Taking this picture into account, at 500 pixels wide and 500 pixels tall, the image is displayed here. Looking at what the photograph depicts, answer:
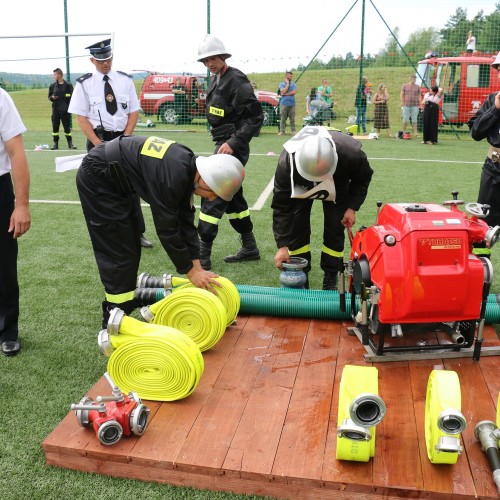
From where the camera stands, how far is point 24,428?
3133 millimetres

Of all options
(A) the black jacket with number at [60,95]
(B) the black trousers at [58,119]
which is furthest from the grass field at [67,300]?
(A) the black jacket with number at [60,95]

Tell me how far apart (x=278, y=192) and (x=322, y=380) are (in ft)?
5.25

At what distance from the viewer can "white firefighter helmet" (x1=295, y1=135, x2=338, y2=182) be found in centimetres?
377

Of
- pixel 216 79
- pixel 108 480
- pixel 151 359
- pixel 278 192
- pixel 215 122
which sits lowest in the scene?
pixel 108 480

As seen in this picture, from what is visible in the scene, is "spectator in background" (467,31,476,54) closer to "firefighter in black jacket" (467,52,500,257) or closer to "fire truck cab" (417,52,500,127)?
"fire truck cab" (417,52,500,127)

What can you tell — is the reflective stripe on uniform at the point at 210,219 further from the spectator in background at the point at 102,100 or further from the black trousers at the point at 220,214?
the spectator in background at the point at 102,100

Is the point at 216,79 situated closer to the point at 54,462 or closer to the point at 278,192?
the point at 278,192

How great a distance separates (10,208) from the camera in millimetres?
3838

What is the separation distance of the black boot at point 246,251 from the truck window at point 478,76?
628 inches

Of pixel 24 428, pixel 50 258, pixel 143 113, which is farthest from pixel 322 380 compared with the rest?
pixel 143 113

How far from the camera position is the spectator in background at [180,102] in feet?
68.2

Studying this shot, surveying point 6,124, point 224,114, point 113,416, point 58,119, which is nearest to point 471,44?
point 58,119

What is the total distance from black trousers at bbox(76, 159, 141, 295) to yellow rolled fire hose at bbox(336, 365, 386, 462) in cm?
190

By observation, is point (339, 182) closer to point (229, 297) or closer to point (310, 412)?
point (229, 297)
